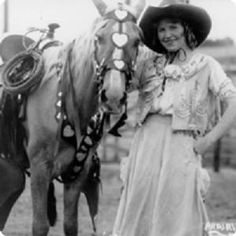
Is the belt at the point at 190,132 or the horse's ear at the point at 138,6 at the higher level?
the horse's ear at the point at 138,6

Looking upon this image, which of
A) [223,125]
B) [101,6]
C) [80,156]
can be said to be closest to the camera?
[223,125]

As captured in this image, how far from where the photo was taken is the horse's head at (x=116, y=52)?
11.4 ft

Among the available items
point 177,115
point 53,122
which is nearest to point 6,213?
point 53,122

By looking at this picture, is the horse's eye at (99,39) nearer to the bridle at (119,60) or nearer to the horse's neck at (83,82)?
the bridle at (119,60)

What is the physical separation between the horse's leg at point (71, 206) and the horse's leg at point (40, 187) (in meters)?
0.22

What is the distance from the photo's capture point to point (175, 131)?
3555 millimetres

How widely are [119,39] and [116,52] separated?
81 millimetres

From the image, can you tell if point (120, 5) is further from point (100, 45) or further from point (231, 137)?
point (231, 137)

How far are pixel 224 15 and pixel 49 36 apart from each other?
4.35 ft

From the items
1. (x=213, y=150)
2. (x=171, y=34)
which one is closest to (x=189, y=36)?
(x=171, y=34)

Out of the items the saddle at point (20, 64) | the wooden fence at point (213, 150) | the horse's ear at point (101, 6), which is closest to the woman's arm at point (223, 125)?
the horse's ear at point (101, 6)

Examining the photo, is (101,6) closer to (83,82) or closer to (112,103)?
(83,82)

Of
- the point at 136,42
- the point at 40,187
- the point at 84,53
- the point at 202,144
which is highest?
the point at 136,42

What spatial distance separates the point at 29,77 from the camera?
409 cm
